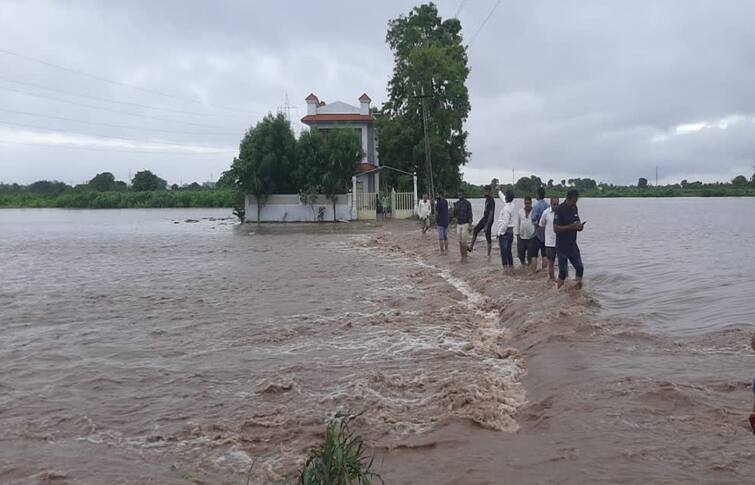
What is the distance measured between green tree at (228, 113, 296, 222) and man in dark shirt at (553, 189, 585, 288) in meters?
32.1

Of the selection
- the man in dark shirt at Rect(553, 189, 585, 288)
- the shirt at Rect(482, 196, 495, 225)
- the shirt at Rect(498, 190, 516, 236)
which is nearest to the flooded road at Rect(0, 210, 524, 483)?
the shirt at Rect(498, 190, 516, 236)

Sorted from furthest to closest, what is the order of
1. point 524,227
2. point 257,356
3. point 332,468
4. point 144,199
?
point 144,199 < point 524,227 < point 257,356 < point 332,468

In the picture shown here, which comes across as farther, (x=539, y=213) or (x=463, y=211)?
(x=463, y=211)

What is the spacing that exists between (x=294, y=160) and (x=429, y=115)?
978cm

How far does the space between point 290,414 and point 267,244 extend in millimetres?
21321

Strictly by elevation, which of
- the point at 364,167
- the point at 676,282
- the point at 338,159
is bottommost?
the point at 676,282

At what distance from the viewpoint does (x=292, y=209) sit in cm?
4222

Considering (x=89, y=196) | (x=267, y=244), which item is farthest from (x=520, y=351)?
(x=89, y=196)

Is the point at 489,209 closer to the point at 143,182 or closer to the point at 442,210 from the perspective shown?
the point at 442,210

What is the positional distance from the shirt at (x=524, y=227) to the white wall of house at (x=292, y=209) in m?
28.4

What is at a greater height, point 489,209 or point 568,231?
point 489,209

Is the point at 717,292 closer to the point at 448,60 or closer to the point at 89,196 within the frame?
the point at 448,60

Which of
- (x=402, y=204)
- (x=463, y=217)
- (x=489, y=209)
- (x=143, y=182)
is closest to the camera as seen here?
(x=489, y=209)

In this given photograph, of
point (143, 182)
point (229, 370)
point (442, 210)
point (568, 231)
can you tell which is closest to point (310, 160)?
point (442, 210)
